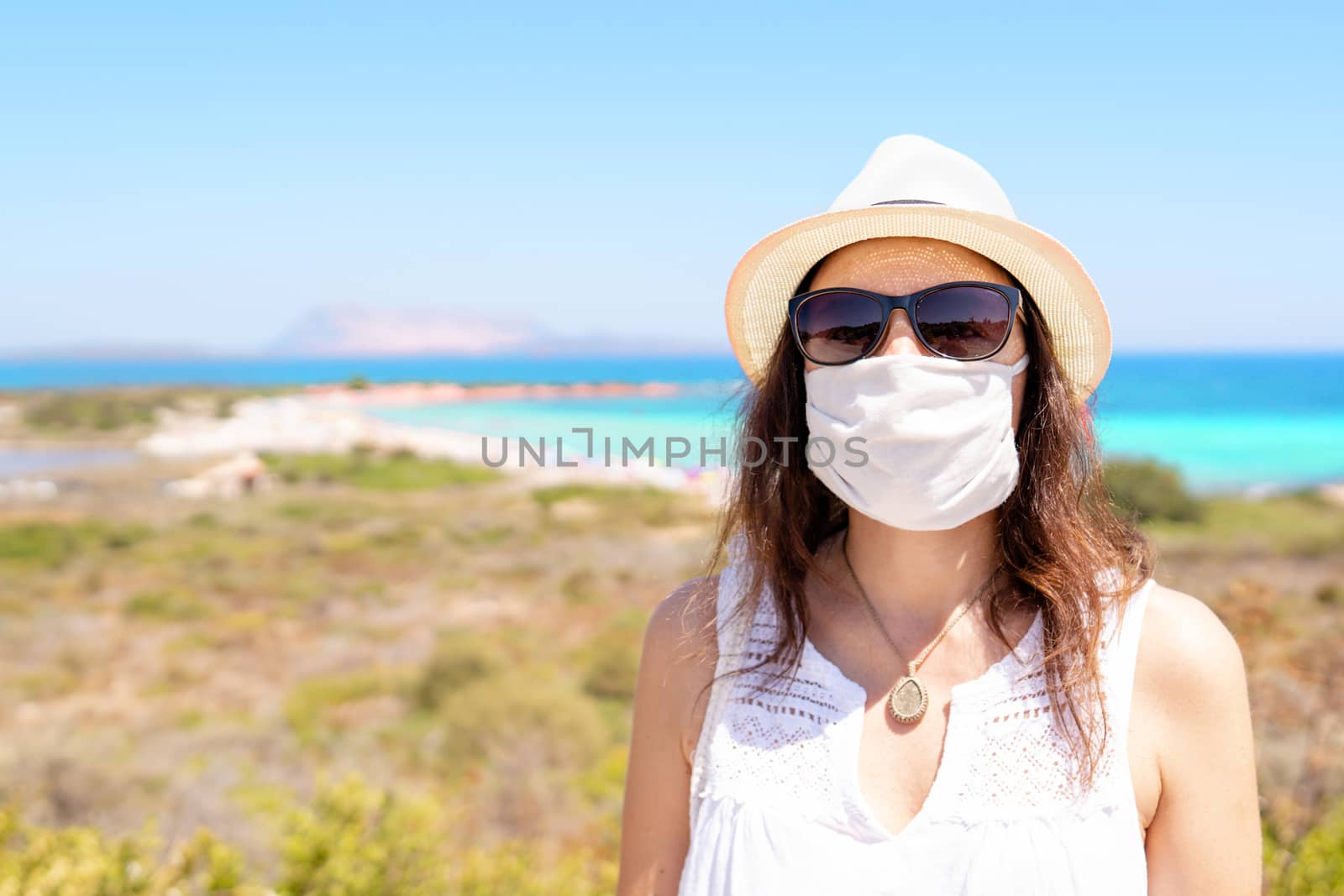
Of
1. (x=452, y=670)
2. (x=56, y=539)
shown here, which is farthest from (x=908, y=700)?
(x=56, y=539)

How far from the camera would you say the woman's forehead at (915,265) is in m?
1.56

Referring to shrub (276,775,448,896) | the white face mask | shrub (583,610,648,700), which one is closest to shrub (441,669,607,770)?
shrub (583,610,648,700)

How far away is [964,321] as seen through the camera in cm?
154

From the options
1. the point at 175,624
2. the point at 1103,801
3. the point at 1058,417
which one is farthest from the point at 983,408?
the point at 175,624

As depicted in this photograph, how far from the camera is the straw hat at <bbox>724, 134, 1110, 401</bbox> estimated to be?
152cm

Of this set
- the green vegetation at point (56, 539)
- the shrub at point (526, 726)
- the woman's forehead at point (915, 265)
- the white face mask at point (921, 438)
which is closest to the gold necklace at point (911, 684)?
the white face mask at point (921, 438)

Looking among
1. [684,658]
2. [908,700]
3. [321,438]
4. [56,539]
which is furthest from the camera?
[321,438]

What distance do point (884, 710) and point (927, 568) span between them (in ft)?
0.87

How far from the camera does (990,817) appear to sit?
1335 mm

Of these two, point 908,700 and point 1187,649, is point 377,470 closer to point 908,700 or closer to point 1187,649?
point 908,700

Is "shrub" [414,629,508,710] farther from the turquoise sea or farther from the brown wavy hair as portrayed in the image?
the brown wavy hair

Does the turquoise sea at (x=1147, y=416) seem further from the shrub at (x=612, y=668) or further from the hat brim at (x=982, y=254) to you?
the shrub at (x=612, y=668)

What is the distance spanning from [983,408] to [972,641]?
39 centimetres

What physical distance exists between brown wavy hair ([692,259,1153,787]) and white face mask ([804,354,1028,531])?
0.25ft
